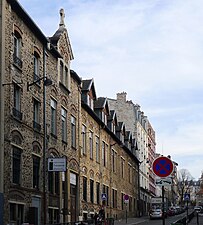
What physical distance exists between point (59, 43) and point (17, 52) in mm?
8500

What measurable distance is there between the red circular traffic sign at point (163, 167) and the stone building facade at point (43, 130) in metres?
10.5

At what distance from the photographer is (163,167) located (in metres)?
15.1

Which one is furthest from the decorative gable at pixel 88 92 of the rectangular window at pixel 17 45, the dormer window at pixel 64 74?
the rectangular window at pixel 17 45

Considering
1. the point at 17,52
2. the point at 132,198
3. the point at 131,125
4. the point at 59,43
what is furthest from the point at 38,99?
the point at 131,125

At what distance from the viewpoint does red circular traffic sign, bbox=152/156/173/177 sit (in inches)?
592

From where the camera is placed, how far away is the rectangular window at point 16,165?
2616 cm

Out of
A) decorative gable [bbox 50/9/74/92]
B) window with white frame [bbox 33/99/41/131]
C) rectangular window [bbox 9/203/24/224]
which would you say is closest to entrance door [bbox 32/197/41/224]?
rectangular window [bbox 9/203/24/224]

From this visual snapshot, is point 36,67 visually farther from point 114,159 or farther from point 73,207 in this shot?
point 114,159

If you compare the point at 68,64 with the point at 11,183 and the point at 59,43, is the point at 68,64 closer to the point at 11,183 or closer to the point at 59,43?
the point at 59,43

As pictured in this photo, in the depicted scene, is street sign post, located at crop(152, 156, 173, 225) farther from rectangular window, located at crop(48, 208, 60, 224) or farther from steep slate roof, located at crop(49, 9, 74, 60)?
steep slate roof, located at crop(49, 9, 74, 60)

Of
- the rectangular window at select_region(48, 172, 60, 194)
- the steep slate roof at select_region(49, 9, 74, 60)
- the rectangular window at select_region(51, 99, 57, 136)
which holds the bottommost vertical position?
the rectangular window at select_region(48, 172, 60, 194)

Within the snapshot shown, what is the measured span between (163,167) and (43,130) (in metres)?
16.7

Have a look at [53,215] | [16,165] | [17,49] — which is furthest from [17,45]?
→ [53,215]

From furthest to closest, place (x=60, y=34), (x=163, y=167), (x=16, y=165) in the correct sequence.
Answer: (x=60, y=34)
(x=16, y=165)
(x=163, y=167)
